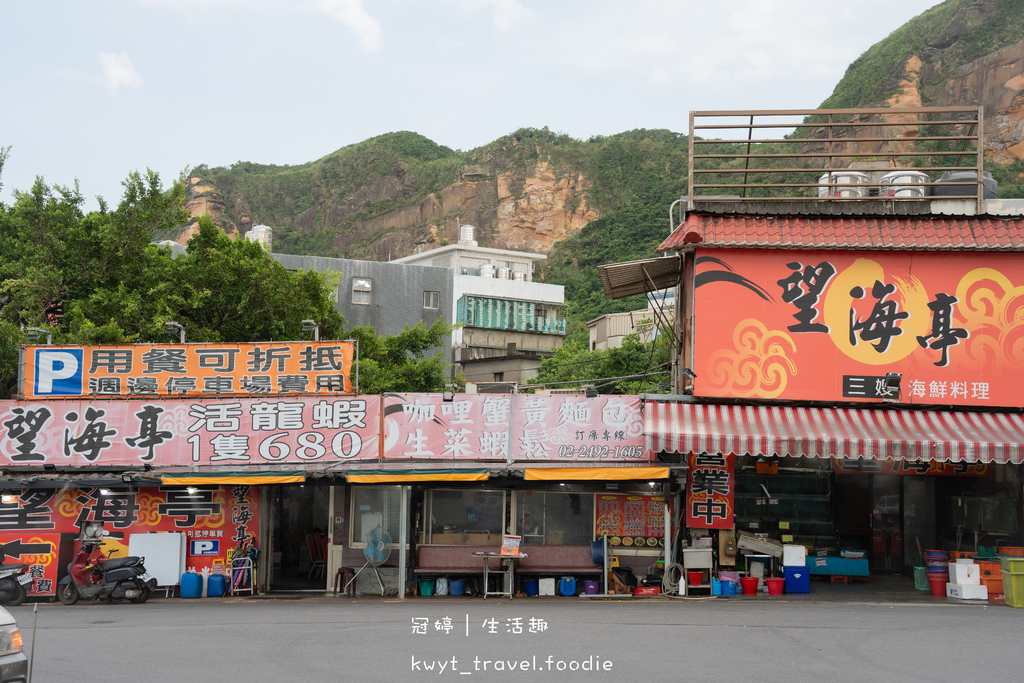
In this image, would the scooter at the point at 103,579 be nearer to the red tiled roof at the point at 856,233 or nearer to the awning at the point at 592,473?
the awning at the point at 592,473

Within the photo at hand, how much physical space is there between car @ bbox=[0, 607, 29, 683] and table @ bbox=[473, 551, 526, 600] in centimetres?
1052

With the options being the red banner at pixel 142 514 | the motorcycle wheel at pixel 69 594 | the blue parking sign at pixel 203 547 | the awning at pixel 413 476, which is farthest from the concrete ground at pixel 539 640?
the awning at pixel 413 476

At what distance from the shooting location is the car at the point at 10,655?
794 cm

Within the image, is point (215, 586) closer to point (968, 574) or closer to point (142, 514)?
point (142, 514)

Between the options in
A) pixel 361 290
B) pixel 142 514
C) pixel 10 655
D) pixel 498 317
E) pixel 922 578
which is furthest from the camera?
pixel 498 317

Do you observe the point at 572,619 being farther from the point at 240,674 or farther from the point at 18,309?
the point at 18,309

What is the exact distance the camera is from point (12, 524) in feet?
63.9

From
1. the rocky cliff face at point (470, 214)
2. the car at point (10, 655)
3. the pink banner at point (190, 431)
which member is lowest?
the car at point (10, 655)

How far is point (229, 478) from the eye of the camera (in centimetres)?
1812

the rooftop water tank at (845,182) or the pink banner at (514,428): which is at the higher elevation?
the rooftop water tank at (845,182)

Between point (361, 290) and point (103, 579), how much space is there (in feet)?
127

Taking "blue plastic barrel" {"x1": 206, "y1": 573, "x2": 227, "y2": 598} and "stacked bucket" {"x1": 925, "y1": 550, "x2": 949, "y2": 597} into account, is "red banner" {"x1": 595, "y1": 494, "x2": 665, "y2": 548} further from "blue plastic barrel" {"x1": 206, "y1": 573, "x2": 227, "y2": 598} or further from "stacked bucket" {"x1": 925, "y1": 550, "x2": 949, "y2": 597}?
"blue plastic barrel" {"x1": 206, "y1": 573, "x2": 227, "y2": 598}

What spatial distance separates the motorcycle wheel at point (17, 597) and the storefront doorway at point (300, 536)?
17.2ft

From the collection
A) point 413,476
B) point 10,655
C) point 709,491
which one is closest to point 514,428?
point 413,476
